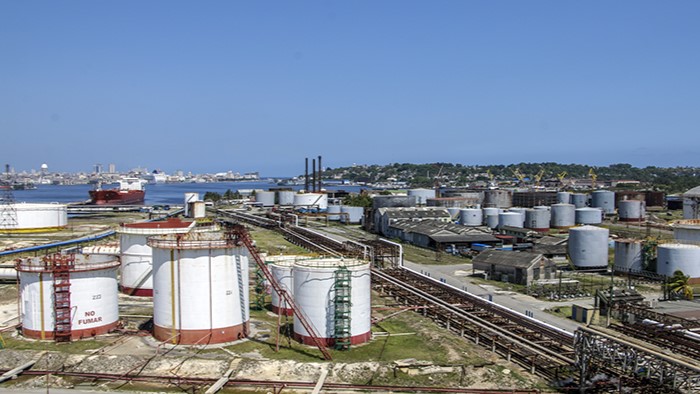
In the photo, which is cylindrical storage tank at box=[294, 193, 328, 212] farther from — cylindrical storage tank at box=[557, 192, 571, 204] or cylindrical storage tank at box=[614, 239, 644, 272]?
cylindrical storage tank at box=[614, 239, 644, 272]

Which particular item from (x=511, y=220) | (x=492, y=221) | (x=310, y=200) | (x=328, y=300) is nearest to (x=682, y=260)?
(x=328, y=300)

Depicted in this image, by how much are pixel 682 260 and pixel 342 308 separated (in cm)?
3469

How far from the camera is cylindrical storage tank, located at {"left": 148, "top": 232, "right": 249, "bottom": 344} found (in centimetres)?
3108

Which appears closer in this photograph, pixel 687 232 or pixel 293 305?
pixel 293 305

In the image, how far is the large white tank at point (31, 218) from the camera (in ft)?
284

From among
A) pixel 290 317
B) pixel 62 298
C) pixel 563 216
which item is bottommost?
pixel 290 317

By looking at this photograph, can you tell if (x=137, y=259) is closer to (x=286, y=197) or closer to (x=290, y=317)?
(x=290, y=317)

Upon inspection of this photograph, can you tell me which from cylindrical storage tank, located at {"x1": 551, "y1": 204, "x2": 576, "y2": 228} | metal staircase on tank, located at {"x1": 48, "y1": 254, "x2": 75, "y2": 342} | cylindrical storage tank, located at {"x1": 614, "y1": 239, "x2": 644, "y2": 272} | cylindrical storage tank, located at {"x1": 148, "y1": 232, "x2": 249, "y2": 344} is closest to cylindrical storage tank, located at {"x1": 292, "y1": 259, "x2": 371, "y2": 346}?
cylindrical storage tank, located at {"x1": 148, "y1": 232, "x2": 249, "y2": 344}

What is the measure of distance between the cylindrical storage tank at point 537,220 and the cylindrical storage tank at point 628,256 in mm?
38287

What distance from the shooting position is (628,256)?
185ft

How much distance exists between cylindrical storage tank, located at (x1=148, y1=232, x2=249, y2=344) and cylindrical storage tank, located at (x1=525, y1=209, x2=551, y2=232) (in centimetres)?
7362

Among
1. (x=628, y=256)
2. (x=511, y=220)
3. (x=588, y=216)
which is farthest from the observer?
(x=588, y=216)

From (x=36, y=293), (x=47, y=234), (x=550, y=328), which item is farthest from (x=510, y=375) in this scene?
(x=47, y=234)

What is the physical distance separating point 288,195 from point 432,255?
83171mm
